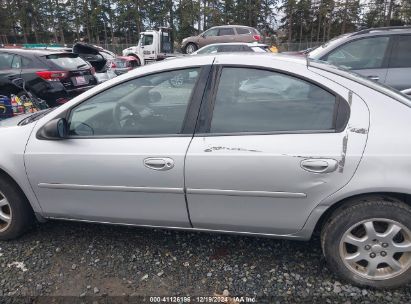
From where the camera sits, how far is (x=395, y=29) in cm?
537

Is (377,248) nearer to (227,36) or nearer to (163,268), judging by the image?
(163,268)

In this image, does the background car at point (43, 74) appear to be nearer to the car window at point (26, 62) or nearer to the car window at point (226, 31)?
the car window at point (26, 62)

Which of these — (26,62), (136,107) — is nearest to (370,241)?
(136,107)

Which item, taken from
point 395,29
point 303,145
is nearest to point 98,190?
point 303,145

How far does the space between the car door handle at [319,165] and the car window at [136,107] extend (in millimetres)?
919

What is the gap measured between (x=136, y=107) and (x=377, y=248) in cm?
191

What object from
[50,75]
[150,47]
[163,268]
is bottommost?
[163,268]

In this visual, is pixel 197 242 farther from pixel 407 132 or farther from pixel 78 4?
pixel 78 4

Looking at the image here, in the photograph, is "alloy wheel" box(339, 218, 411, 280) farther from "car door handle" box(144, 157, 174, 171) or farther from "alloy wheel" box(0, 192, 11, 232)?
"alloy wheel" box(0, 192, 11, 232)

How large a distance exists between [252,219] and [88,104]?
145 centimetres

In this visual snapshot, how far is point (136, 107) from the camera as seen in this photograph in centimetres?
260

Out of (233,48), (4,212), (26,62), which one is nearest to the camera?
(4,212)

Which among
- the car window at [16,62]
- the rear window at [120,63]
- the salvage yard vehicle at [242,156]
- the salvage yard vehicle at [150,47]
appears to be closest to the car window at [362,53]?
the salvage yard vehicle at [242,156]

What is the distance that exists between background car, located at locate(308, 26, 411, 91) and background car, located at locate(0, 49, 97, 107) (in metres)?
4.93
